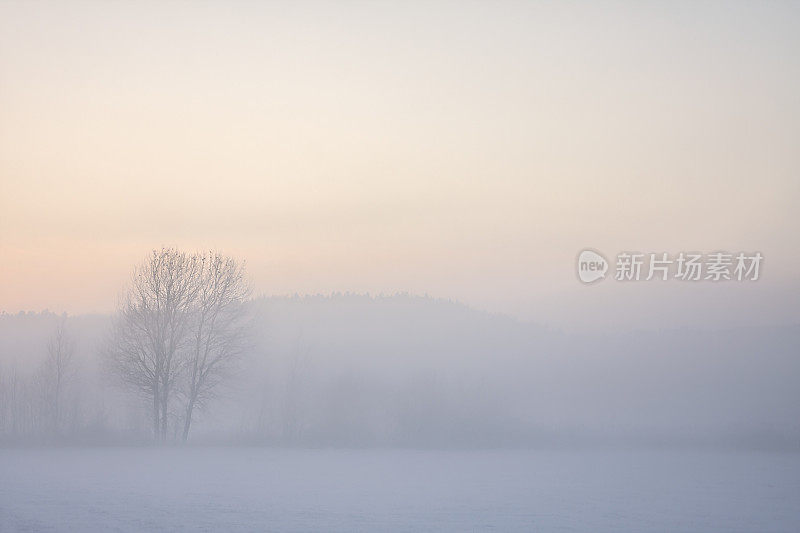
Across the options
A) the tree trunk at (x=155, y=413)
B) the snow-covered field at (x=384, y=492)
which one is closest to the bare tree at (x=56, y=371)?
the tree trunk at (x=155, y=413)

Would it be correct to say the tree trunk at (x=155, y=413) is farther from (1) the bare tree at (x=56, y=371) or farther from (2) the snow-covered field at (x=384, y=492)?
(1) the bare tree at (x=56, y=371)

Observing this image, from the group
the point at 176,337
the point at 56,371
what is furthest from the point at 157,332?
the point at 56,371

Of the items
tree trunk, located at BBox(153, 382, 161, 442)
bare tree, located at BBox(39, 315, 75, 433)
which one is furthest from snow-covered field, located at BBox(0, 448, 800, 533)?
bare tree, located at BBox(39, 315, 75, 433)

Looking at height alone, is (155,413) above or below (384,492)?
below

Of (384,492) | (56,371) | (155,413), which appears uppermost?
(56,371)

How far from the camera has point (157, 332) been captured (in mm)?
52031

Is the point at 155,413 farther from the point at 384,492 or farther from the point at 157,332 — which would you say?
the point at 384,492

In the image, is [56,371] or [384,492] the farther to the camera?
[56,371]

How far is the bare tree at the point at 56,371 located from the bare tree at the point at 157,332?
36.5 feet

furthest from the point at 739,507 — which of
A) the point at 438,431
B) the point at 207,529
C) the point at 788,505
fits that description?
the point at 438,431

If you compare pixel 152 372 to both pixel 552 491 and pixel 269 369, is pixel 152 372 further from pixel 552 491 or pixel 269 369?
pixel 552 491

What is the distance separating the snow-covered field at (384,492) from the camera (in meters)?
22.8

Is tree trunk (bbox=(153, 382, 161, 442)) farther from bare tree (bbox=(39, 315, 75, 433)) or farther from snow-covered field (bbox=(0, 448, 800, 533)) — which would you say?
bare tree (bbox=(39, 315, 75, 433))

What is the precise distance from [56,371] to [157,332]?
17284 millimetres
